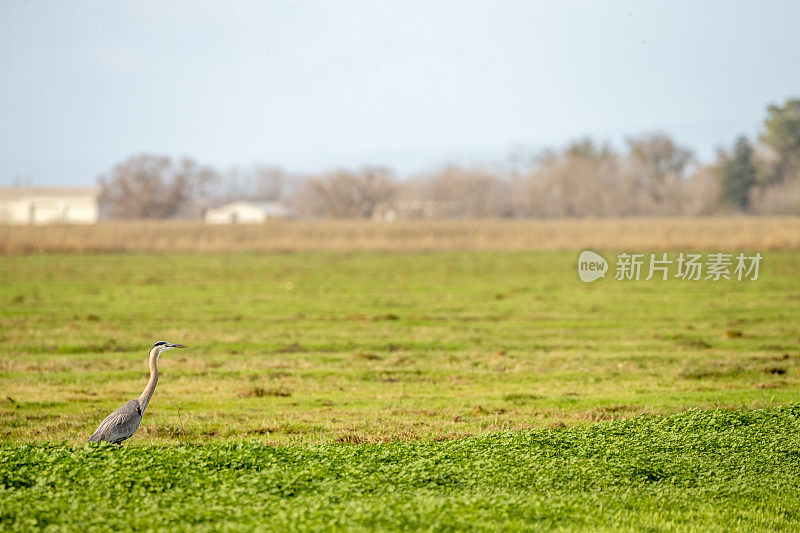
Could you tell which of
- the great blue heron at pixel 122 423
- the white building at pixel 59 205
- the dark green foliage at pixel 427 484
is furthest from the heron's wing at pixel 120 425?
the white building at pixel 59 205

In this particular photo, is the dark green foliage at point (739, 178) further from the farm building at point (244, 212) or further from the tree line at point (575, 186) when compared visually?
the farm building at point (244, 212)

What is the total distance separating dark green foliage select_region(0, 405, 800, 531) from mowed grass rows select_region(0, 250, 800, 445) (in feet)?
5.46

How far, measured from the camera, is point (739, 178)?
8356 cm

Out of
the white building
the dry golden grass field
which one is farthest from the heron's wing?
the white building

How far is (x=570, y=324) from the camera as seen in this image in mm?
20953

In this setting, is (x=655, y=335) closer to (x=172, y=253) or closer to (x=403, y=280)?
(x=403, y=280)

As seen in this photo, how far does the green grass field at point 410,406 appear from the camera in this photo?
279 inches

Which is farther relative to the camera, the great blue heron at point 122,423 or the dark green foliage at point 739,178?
the dark green foliage at point 739,178

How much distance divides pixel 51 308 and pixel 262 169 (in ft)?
535

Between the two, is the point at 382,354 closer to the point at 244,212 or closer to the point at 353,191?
the point at 353,191

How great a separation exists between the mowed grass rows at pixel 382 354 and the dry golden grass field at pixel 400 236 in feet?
58.4

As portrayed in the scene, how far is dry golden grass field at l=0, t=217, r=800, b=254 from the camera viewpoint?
49.4 metres

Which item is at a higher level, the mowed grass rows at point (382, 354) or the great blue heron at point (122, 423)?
the great blue heron at point (122, 423)

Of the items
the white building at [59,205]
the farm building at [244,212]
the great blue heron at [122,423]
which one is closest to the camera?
the great blue heron at [122,423]
